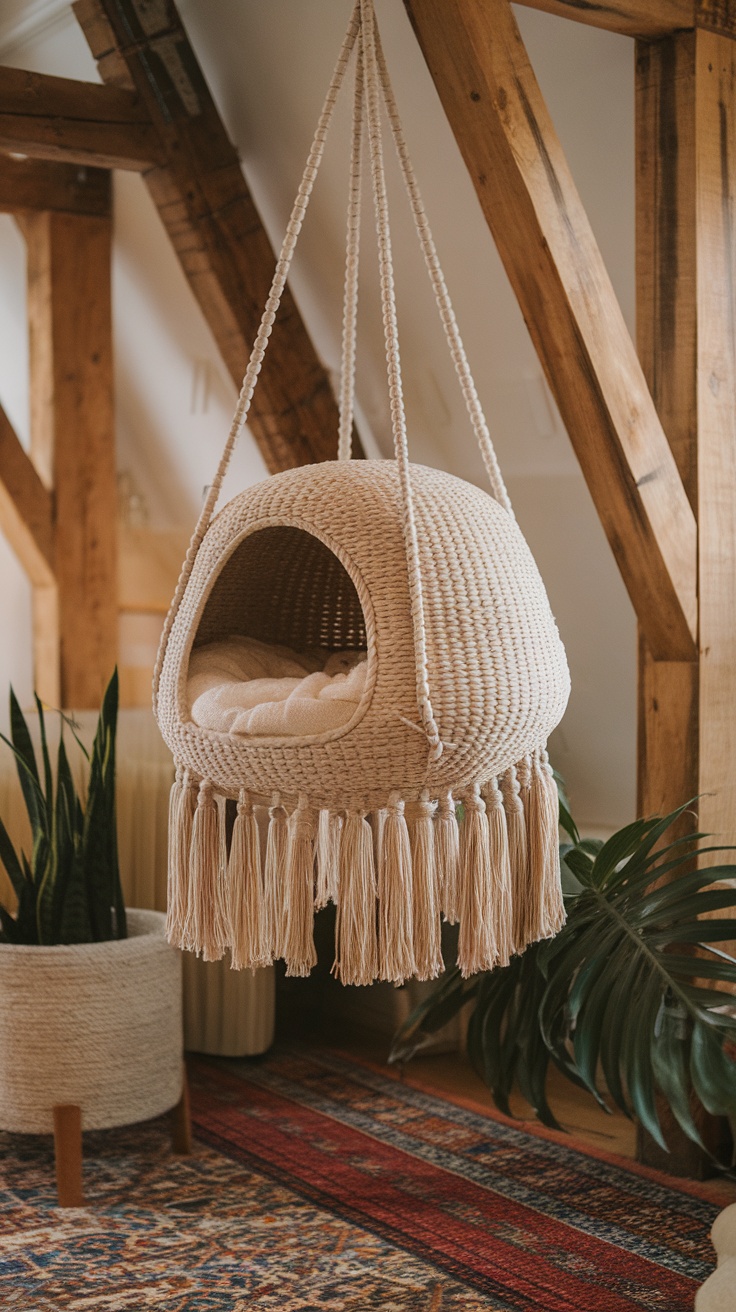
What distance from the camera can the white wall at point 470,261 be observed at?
2646 millimetres

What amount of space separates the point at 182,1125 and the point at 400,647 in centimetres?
145

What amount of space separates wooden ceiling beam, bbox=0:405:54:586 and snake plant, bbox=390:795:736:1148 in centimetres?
239

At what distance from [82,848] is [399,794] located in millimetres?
1056

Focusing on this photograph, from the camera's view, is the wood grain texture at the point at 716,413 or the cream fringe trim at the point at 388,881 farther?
the wood grain texture at the point at 716,413

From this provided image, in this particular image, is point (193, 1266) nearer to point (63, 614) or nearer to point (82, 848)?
point (82, 848)

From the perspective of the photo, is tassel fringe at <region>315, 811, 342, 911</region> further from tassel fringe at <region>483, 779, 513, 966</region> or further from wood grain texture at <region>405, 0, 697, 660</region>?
wood grain texture at <region>405, 0, 697, 660</region>

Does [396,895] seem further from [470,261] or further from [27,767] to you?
[470,261]

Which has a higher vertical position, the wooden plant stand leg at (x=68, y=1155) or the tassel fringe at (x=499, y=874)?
the tassel fringe at (x=499, y=874)

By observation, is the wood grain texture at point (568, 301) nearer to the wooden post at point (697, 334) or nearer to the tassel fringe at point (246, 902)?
the wooden post at point (697, 334)

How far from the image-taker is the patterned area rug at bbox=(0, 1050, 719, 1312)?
211cm

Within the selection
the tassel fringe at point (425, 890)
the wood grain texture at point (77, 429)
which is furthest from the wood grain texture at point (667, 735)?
the wood grain texture at point (77, 429)

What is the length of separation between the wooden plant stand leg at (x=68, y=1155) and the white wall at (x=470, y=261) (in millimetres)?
1380

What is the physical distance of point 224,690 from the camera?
5.93ft


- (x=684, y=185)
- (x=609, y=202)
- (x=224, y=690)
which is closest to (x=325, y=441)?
(x=609, y=202)
